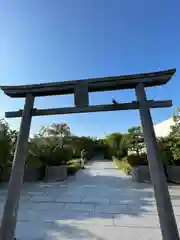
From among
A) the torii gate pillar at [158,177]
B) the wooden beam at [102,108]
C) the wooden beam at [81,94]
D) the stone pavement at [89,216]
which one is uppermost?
the wooden beam at [81,94]

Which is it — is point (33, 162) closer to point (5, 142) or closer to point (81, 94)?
point (5, 142)

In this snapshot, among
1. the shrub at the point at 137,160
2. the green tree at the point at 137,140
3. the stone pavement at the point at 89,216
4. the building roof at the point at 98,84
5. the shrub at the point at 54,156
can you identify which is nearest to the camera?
the building roof at the point at 98,84

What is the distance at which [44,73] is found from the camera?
6.23 m

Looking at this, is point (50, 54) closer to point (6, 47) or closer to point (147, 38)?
point (6, 47)

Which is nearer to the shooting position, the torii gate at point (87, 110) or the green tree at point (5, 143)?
the torii gate at point (87, 110)

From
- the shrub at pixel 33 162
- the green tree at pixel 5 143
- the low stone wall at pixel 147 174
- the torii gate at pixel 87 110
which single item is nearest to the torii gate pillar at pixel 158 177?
the torii gate at pixel 87 110

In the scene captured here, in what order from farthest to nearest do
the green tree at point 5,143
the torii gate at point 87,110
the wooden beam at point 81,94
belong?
the green tree at point 5,143
the wooden beam at point 81,94
the torii gate at point 87,110

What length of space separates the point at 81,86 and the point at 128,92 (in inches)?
36.1

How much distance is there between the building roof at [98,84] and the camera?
2.98m

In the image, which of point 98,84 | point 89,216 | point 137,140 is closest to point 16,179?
point 98,84

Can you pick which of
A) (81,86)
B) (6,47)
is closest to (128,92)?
(81,86)

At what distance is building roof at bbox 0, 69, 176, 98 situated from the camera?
2.98 metres

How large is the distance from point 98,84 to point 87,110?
0.48 m

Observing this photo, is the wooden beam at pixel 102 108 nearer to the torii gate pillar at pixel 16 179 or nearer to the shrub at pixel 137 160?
the torii gate pillar at pixel 16 179
